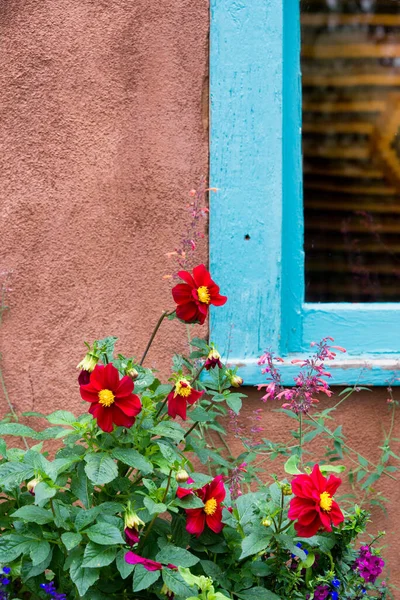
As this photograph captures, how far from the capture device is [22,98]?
254 centimetres

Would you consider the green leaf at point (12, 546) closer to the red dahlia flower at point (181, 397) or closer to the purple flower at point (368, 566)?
the red dahlia flower at point (181, 397)

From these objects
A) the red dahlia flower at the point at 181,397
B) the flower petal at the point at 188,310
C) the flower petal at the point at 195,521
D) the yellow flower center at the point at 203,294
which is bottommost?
the flower petal at the point at 195,521

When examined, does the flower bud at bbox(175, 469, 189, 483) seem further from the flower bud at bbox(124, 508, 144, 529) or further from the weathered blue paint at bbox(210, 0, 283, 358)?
the weathered blue paint at bbox(210, 0, 283, 358)

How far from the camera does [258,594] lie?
1639mm

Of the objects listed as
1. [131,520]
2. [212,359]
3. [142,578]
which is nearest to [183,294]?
[212,359]

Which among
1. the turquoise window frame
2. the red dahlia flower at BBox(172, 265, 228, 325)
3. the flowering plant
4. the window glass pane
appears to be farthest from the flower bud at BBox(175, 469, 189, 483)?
the window glass pane

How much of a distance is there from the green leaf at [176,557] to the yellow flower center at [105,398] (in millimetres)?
341

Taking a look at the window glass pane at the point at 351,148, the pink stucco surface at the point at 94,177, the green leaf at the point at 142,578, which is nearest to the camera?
the green leaf at the point at 142,578

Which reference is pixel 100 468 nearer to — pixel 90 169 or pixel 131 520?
pixel 131 520

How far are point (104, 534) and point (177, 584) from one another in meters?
0.18

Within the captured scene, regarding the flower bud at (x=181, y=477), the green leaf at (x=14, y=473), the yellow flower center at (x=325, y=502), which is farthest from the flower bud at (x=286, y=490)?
the green leaf at (x=14, y=473)

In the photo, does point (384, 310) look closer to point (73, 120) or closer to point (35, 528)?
point (73, 120)

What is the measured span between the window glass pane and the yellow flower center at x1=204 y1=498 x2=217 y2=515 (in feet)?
4.04

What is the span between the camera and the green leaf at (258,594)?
1626 millimetres
